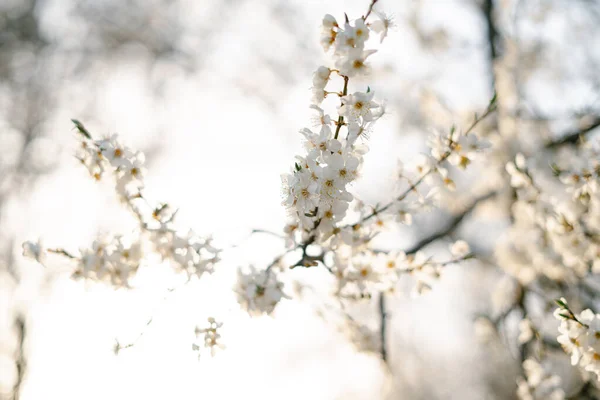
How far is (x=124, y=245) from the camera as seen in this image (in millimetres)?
2248

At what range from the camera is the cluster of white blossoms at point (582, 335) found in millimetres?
1750

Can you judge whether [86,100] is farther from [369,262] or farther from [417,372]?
[417,372]

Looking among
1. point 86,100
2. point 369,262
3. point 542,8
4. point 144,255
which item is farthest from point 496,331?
point 86,100

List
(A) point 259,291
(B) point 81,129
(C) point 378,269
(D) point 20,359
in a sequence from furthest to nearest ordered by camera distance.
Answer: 1. (D) point 20,359
2. (C) point 378,269
3. (A) point 259,291
4. (B) point 81,129

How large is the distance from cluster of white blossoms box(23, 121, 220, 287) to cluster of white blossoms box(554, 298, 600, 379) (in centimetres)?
145

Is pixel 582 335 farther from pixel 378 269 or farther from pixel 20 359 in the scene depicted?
pixel 20 359

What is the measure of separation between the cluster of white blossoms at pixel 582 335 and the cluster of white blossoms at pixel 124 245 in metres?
1.45

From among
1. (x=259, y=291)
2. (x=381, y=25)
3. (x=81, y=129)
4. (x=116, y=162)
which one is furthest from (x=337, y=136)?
(x=81, y=129)

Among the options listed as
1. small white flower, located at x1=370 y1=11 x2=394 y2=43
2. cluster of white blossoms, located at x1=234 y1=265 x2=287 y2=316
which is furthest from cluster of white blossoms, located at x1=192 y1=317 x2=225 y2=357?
small white flower, located at x1=370 y1=11 x2=394 y2=43

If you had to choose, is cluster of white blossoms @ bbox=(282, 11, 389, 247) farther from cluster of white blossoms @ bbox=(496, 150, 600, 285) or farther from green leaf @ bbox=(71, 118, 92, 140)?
cluster of white blossoms @ bbox=(496, 150, 600, 285)

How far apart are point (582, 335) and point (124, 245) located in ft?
6.40

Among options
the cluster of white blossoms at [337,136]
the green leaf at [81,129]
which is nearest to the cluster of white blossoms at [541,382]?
the cluster of white blossoms at [337,136]

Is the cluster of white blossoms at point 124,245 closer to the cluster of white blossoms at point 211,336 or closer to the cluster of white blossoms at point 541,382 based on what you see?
the cluster of white blossoms at point 211,336

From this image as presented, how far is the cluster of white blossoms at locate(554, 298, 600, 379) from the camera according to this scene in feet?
5.74
